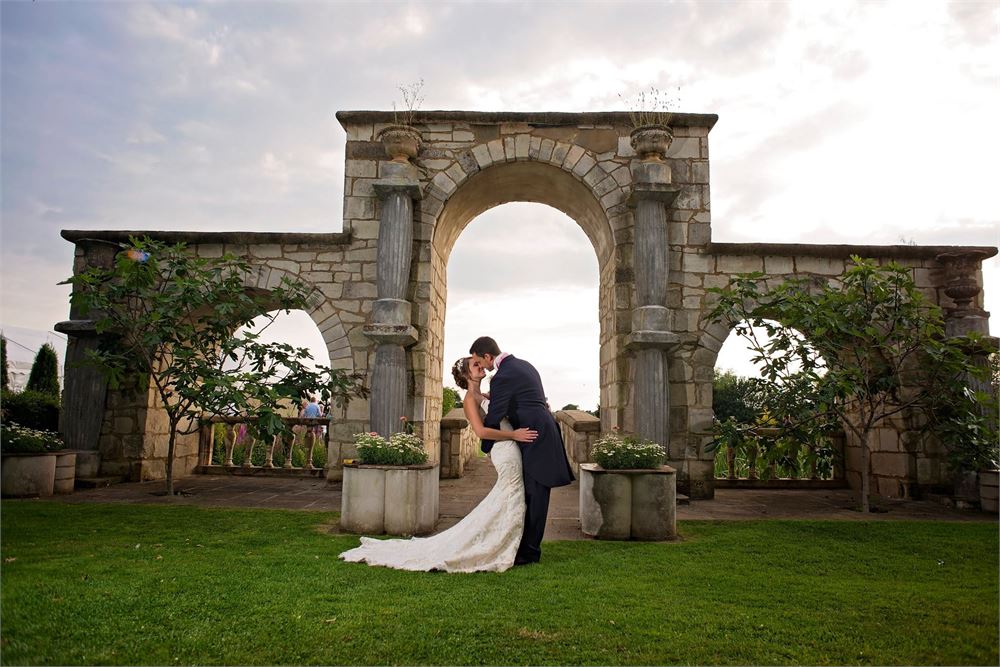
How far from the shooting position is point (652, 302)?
8.17 m

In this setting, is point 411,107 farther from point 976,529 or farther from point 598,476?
point 976,529

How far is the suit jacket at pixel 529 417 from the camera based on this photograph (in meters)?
4.67

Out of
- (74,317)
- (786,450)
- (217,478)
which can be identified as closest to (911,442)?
(786,450)

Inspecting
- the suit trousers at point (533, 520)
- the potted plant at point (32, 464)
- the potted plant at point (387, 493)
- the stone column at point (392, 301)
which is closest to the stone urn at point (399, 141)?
the stone column at point (392, 301)

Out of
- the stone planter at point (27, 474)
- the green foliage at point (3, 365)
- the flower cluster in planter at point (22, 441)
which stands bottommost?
the stone planter at point (27, 474)

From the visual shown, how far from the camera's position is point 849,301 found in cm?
716

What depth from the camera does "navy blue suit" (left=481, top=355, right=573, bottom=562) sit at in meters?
4.64

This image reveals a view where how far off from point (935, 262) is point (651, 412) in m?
4.69

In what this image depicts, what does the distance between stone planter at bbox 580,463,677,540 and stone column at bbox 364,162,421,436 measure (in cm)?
317

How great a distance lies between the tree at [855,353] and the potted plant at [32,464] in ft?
26.6

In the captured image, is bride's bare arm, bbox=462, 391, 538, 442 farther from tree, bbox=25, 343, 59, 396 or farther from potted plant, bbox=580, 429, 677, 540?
tree, bbox=25, 343, 59, 396

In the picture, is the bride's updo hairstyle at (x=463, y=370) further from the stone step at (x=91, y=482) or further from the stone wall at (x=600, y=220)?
the stone step at (x=91, y=482)

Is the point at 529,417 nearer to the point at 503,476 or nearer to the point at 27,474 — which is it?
the point at 503,476

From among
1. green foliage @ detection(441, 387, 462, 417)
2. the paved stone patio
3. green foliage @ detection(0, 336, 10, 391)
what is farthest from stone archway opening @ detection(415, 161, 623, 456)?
green foliage @ detection(0, 336, 10, 391)
